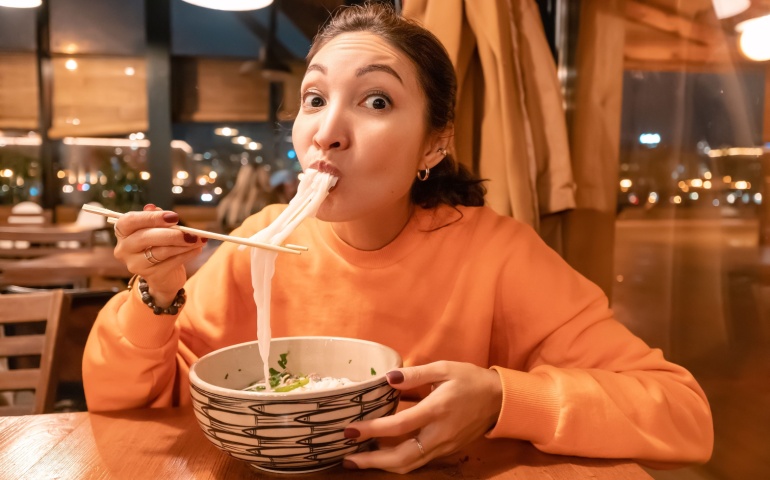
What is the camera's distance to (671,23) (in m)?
2.18

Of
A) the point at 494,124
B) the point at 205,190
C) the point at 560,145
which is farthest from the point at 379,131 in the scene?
the point at 205,190

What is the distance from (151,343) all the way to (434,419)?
521 mm

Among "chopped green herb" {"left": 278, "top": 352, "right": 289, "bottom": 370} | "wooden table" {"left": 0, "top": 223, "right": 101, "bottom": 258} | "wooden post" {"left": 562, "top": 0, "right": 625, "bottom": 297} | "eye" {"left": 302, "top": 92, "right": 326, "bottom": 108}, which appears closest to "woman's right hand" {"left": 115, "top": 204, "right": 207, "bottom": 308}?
"chopped green herb" {"left": 278, "top": 352, "right": 289, "bottom": 370}

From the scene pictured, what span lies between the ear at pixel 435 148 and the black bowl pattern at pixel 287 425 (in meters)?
0.60

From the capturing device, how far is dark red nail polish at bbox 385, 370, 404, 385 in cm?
77

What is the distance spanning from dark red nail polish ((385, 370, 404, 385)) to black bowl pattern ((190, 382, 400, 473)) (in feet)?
0.04

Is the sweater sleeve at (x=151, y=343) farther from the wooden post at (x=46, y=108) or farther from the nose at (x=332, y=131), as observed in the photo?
the wooden post at (x=46, y=108)

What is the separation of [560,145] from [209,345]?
1.29 meters

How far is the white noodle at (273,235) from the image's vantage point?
2.95ft

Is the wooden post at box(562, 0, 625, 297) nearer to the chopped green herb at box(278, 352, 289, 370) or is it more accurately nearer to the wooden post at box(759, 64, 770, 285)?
the wooden post at box(759, 64, 770, 285)

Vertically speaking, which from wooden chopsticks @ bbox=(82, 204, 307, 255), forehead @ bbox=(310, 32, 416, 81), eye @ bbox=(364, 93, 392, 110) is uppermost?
forehead @ bbox=(310, 32, 416, 81)

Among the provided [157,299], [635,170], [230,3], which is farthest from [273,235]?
[230,3]

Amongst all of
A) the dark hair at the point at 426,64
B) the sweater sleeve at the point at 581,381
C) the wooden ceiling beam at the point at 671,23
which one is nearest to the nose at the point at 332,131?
the dark hair at the point at 426,64

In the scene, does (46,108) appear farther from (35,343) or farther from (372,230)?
(372,230)
